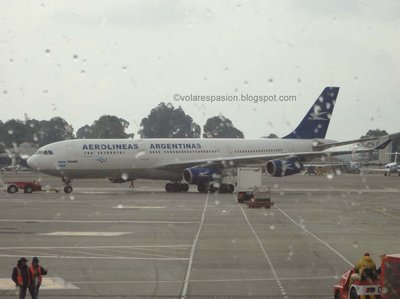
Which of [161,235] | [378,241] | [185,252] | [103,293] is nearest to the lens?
[103,293]

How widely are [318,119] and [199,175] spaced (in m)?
17.3

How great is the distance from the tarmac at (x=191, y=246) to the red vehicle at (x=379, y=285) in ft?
6.53

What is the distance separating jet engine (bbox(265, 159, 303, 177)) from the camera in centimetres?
6122

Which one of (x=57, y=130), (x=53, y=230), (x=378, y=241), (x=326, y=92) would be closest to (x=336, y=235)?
(x=378, y=241)

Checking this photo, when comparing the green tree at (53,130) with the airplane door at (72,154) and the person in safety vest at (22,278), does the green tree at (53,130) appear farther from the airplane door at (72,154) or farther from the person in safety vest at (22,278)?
the person in safety vest at (22,278)

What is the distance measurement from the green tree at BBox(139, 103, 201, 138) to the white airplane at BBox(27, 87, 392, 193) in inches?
2881

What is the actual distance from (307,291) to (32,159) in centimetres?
4567

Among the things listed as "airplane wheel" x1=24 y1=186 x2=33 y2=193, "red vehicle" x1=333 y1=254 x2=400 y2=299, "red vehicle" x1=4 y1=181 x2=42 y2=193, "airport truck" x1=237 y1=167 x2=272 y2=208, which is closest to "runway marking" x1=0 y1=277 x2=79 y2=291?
"red vehicle" x1=333 y1=254 x2=400 y2=299

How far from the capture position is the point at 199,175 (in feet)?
201

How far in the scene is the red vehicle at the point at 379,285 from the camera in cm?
1426

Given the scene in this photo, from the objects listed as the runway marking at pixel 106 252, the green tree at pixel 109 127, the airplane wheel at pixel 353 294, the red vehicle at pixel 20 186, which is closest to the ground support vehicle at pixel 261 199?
the runway marking at pixel 106 252

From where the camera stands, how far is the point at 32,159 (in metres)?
60.8

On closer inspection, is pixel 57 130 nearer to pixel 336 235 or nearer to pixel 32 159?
pixel 32 159

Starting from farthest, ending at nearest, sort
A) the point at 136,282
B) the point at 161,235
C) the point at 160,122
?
the point at 160,122 < the point at 161,235 < the point at 136,282
